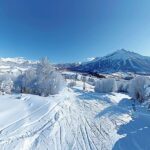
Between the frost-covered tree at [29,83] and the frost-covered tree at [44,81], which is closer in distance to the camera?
the frost-covered tree at [44,81]

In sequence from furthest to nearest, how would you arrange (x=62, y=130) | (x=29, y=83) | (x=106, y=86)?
1. (x=106, y=86)
2. (x=29, y=83)
3. (x=62, y=130)

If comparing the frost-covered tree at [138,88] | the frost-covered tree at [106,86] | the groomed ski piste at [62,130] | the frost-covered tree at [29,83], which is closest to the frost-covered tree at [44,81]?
the frost-covered tree at [29,83]

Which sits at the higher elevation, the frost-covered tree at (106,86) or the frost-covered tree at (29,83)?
the frost-covered tree at (29,83)

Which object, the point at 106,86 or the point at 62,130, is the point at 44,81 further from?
the point at 106,86

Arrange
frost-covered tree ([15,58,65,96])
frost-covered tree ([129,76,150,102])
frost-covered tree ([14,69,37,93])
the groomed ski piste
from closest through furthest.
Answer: the groomed ski piste → frost-covered tree ([15,58,65,96]) → frost-covered tree ([14,69,37,93]) → frost-covered tree ([129,76,150,102])

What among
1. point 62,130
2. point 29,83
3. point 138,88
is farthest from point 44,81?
point 62,130

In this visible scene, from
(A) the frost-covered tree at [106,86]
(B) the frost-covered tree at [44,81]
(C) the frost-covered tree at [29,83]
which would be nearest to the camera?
(B) the frost-covered tree at [44,81]

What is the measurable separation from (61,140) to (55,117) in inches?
233

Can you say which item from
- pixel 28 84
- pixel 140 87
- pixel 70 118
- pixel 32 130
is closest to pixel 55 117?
pixel 70 118

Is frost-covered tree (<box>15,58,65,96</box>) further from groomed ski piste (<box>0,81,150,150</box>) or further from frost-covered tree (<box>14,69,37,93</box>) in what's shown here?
groomed ski piste (<box>0,81,150,150</box>)

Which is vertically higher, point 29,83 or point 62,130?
point 29,83

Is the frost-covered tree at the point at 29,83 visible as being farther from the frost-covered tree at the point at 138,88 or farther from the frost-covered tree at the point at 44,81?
the frost-covered tree at the point at 138,88

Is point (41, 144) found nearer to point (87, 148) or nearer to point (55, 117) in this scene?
point (87, 148)

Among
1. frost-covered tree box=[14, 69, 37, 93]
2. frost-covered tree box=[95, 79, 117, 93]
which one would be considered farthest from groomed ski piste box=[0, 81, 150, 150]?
frost-covered tree box=[95, 79, 117, 93]
